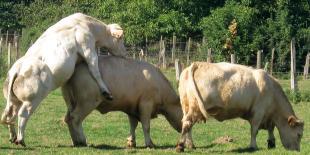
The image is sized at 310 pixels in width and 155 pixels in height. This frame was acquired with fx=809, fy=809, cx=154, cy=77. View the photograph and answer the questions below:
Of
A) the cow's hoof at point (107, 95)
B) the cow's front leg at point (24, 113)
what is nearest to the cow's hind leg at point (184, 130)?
the cow's hoof at point (107, 95)

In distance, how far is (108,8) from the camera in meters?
47.8

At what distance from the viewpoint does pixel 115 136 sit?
58.0 ft

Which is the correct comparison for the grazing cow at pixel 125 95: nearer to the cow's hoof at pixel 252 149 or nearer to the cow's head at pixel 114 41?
the cow's head at pixel 114 41

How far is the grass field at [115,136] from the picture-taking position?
1401 cm

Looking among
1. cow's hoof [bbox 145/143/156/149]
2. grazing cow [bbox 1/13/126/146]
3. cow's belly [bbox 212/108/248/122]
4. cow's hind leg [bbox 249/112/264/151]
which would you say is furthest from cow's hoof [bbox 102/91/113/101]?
cow's hind leg [bbox 249/112/264/151]

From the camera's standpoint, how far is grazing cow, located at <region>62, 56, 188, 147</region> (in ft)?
48.3

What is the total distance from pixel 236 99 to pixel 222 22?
2646 centimetres

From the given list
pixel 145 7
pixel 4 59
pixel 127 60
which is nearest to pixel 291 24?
pixel 145 7

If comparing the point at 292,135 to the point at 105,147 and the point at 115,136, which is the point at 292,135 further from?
the point at 115,136

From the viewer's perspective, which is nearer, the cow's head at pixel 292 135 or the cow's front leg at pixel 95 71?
the cow's front leg at pixel 95 71

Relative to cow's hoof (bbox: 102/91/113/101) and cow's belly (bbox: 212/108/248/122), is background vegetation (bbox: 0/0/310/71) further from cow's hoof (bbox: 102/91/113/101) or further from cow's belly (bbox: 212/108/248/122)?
cow's hoof (bbox: 102/91/113/101)

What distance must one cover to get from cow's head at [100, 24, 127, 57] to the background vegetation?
22.4 meters

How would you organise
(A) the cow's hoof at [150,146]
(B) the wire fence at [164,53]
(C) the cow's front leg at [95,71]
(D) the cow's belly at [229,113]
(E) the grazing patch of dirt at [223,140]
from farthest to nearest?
(B) the wire fence at [164,53] < (E) the grazing patch of dirt at [223,140] < (A) the cow's hoof at [150,146] < (C) the cow's front leg at [95,71] < (D) the cow's belly at [229,113]

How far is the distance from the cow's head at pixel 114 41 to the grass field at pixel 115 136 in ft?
5.97
